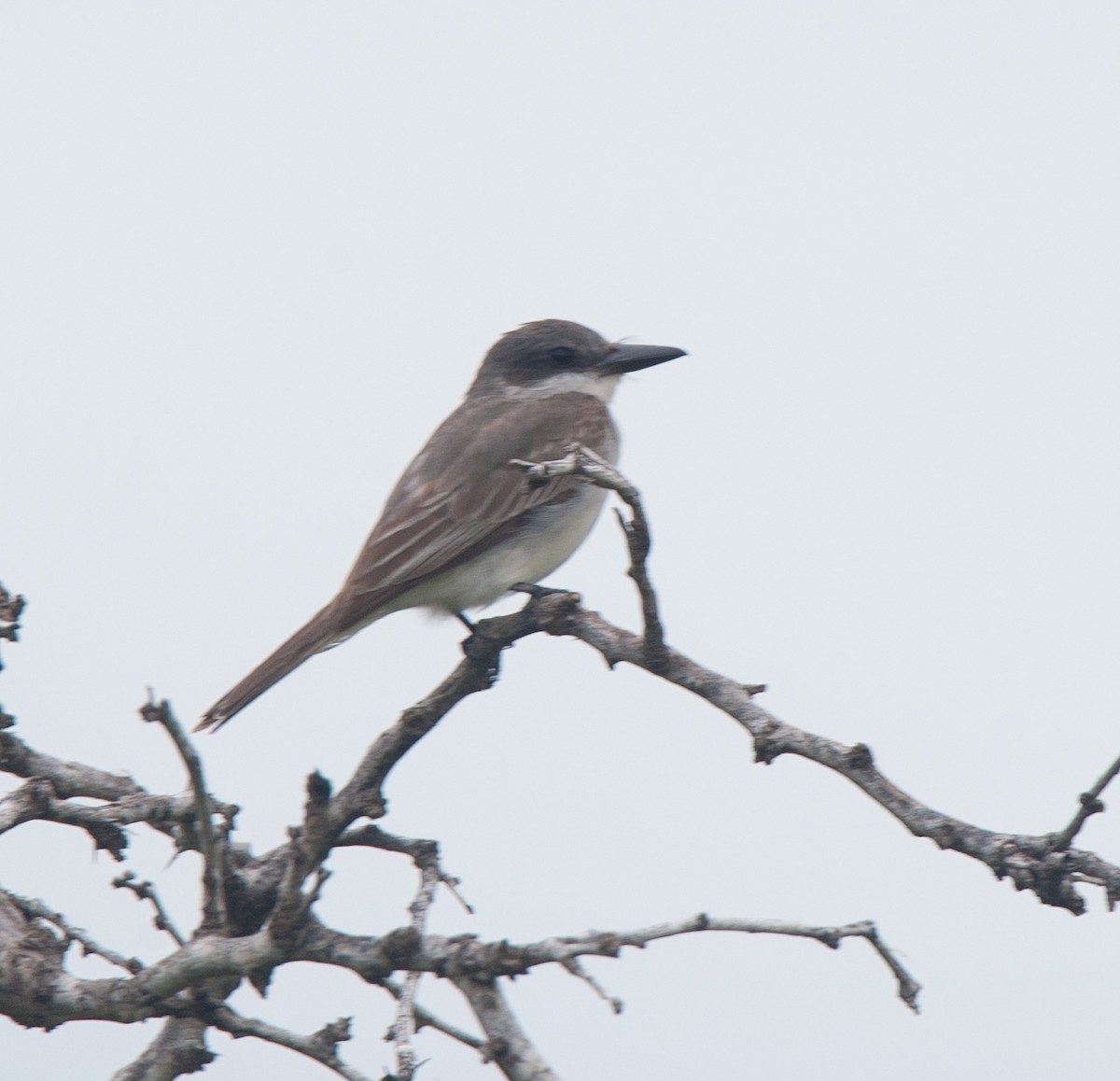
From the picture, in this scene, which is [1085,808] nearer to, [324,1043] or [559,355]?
[324,1043]

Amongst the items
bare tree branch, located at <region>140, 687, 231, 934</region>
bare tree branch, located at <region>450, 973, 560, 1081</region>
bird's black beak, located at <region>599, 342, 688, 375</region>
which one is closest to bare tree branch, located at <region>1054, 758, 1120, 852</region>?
bare tree branch, located at <region>450, 973, 560, 1081</region>

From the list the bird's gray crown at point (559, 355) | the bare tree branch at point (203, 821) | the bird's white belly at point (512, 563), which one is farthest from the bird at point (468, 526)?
the bare tree branch at point (203, 821)

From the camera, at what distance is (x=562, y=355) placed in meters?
9.30

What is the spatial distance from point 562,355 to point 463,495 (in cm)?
195

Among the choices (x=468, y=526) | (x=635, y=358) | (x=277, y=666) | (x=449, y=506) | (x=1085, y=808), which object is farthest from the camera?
(x=635, y=358)

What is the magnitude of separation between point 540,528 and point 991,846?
12.1 ft

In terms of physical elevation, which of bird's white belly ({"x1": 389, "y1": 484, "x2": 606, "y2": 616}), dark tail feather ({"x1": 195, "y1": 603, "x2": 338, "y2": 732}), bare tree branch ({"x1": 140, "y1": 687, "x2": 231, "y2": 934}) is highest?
bird's white belly ({"x1": 389, "y1": 484, "x2": 606, "y2": 616})

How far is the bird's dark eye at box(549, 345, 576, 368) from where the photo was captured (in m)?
9.28

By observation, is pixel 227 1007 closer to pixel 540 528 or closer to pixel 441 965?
pixel 441 965

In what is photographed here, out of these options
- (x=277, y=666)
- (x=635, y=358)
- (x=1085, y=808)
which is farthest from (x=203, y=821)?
(x=635, y=358)

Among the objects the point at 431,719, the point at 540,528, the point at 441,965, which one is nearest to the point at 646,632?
the point at 431,719

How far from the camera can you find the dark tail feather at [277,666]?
21.4ft

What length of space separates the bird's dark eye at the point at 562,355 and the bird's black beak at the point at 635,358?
0.18m

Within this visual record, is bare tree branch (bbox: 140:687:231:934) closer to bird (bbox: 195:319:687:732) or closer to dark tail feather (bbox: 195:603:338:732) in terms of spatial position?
dark tail feather (bbox: 195:603:338:732)
